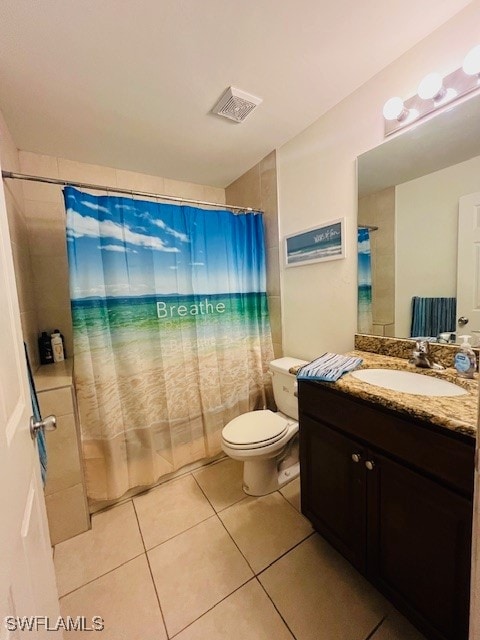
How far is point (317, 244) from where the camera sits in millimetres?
1652

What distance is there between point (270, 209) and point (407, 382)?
1500mm

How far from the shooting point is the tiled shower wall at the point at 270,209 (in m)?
1.94

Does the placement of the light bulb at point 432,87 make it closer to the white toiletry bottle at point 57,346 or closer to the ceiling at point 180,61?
the ceiling at point 180,61

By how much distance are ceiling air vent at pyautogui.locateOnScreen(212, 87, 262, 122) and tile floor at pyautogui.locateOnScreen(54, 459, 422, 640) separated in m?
2.26

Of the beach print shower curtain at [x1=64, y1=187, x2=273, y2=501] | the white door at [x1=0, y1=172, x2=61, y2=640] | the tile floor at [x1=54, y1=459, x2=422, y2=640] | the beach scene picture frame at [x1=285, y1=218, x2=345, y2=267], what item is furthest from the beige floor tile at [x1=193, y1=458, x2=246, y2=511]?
the beach scene picture frame at [x1=285, y1=218, x2=345, y2=267]

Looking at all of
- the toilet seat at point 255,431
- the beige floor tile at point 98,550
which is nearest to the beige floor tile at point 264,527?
the toilet seat at point 255,431

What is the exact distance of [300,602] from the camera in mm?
1059

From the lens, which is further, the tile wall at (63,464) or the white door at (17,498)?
the tile wall at (63,464)

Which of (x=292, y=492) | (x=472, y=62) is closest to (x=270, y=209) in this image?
(x=472, y=62)

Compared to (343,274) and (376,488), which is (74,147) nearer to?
(343,274)

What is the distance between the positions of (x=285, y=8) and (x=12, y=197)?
1547 mm

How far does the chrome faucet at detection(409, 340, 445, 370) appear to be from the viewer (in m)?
1.16

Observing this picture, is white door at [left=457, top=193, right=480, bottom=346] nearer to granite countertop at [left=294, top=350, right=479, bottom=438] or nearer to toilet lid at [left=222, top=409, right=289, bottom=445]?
granite countertop at [left=294, top=350, right=479, bottom=438]

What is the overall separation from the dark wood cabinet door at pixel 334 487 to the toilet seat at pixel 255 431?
0.90 feet
